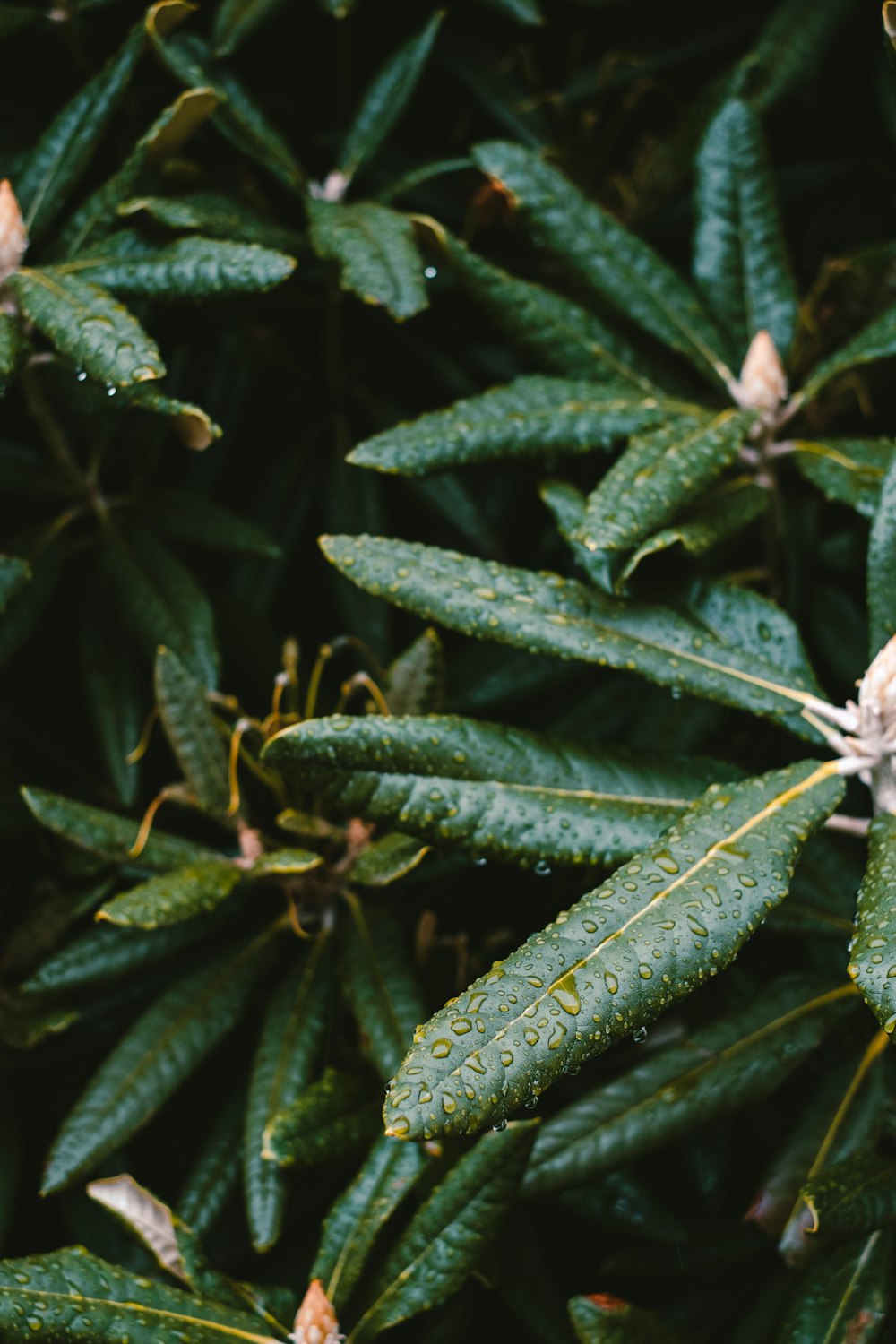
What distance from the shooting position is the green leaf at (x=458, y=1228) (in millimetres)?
1081

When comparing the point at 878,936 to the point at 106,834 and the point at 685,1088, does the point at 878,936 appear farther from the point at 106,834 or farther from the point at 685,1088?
the point at 106,834

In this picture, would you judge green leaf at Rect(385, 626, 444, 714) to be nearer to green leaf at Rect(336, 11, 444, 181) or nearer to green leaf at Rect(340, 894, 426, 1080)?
green leaf at Rect(340, 894, 426, 1080)

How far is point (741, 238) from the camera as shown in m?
1.49

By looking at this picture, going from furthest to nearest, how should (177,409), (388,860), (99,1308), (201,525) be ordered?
(201,525) → (388,860) → (177,409) → (99,1308)

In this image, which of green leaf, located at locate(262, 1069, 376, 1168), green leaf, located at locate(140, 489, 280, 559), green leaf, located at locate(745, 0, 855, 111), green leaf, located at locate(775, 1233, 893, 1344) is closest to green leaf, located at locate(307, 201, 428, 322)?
green leaf, located at locate(140, 489, 280, 559)

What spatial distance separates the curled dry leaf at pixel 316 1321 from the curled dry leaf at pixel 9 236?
1.08 m

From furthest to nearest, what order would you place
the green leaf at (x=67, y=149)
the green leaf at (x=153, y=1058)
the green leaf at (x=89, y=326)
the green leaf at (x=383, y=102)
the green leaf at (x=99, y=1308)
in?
1. the green leaf at (x=383, y=102)
2. the green leaf at (x=67, y=149)
3. the green leaf at (x=153, y=1058)
4. the green leaf at (x=89, y=326)
5. the green leaf at (x=99, y=1308)

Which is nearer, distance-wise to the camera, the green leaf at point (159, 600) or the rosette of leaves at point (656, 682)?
the rosette of leaves at point (656, 682)

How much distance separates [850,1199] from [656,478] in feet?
2.32

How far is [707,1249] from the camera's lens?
51.4 inches

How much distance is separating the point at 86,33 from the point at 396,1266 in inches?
61.9

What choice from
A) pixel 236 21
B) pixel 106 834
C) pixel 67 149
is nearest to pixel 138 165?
pixel 67 149

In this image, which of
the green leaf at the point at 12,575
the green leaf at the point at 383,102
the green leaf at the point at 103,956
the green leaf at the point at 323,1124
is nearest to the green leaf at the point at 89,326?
the green leaf at the point at 12,575

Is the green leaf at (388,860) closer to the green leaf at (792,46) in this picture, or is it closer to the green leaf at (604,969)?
the green leaf at (604,969)
